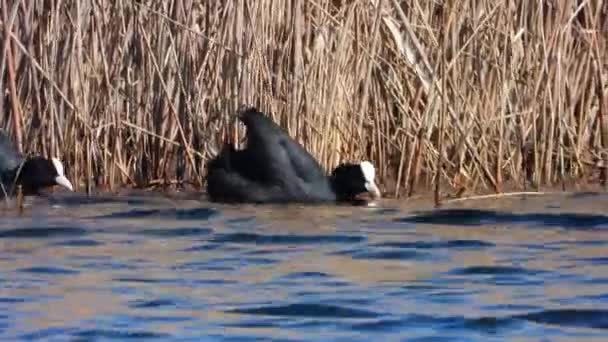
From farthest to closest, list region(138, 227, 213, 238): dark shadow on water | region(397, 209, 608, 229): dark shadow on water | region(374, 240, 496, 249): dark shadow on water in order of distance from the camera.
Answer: region(397, 209, 608, 229): dark shadow on water, region(138, 227, 213, 238): dark shadow on water, region(374, 240, 496, 249): dark shadow on water

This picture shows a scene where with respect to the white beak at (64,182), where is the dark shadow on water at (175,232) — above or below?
below

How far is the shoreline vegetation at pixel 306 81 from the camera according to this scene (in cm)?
933

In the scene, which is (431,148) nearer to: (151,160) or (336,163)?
(336,163)

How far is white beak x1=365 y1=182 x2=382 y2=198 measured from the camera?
31.6ft

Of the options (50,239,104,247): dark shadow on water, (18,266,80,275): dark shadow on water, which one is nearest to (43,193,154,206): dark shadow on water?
(50,239,104,247): dark shadow on water

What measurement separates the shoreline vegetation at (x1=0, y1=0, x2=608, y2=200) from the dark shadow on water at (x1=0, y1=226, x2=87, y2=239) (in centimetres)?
112

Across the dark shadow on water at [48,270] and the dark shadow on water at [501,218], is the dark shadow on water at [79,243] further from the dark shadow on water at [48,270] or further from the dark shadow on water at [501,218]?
the dark shadow on water at [501,218]

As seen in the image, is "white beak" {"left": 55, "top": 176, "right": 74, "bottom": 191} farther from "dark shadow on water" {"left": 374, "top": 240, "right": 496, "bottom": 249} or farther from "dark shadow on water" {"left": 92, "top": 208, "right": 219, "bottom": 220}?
"dark shadow on water" {"left": 374, "top": 240, "right": 496, "bottom": 249}

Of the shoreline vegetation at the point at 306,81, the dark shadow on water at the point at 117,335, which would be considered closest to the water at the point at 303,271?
the dark shadow on water at the point at 117,335

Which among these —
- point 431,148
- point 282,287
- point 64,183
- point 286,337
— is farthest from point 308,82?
point 286,337

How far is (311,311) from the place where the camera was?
19.3ft

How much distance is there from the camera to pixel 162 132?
383 inches

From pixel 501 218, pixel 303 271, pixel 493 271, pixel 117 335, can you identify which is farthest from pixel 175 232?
pixel 117 335

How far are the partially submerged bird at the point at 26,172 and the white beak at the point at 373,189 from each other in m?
1.73
